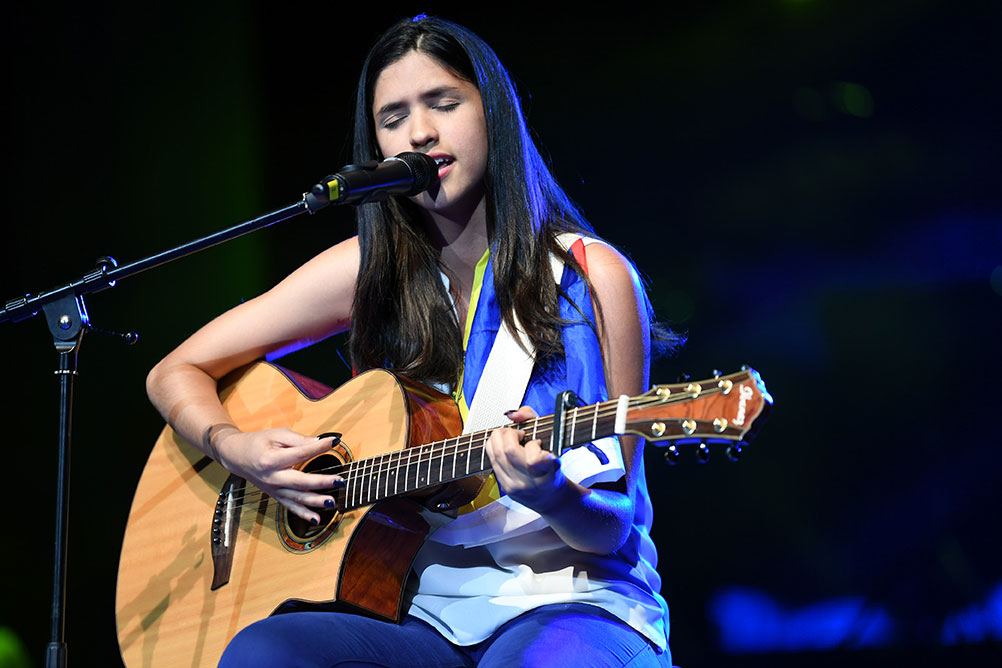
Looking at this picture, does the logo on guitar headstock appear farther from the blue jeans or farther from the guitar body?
the guitar body

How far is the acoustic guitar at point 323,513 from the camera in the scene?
1560 millimetres

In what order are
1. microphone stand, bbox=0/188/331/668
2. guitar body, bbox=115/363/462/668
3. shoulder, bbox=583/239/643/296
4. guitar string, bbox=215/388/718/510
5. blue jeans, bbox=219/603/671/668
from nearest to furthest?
guitar string, bbox=215/388/718/510 → blue jeans, bbox=219/603/671/668 → microphone stand, bbox=0/188/331/668 → guitar body, bbox=115/363/462/668 → shoulder, bbox=583/239/643/296

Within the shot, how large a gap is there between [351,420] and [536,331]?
0.48 metres

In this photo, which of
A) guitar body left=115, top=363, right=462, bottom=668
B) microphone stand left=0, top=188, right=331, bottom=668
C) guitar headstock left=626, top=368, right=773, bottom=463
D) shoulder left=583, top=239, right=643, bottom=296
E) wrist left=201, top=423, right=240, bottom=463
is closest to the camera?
guitar headstock left=626, top=368, right=773, bottom=463

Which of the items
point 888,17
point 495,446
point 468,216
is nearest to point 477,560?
point 495,446

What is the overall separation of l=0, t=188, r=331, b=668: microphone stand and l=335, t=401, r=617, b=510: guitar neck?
541 mm

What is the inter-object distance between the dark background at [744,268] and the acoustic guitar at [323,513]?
A: 1.30 m

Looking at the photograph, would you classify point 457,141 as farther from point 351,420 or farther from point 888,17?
point 888,17

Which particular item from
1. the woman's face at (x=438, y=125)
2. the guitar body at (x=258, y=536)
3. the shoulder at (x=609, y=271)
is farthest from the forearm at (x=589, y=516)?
the woman's face at (x=438, y=125)

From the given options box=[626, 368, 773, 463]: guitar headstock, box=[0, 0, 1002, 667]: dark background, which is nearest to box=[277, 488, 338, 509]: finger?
box=[626, 368, 773, 463]: guitar headstock

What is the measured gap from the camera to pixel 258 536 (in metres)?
2.18

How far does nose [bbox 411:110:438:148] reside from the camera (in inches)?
83.3

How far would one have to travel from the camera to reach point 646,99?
375 cm

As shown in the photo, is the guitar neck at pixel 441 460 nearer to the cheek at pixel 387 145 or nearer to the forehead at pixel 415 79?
the cheek at pixel 387 145
